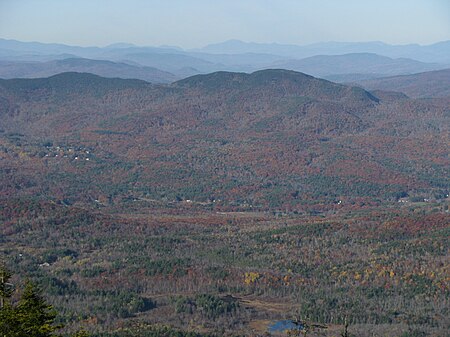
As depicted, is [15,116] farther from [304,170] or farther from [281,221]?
[281,221]

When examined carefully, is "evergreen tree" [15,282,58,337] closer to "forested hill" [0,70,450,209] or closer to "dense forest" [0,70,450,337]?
"dense forest" [0,70,450,337]

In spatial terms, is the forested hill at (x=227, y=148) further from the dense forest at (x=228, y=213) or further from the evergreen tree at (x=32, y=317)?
the evergreen tree at (x=32, y=317)

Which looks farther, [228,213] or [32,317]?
[228,213]

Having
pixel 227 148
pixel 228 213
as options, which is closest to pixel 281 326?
pixel 228 213

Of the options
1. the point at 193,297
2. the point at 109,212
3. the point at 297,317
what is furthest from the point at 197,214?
the point at 297,317

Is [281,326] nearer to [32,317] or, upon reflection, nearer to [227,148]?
[32,317]

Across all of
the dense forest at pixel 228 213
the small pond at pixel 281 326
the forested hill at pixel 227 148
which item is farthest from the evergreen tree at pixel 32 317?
the forested hill at pixel 227 148
